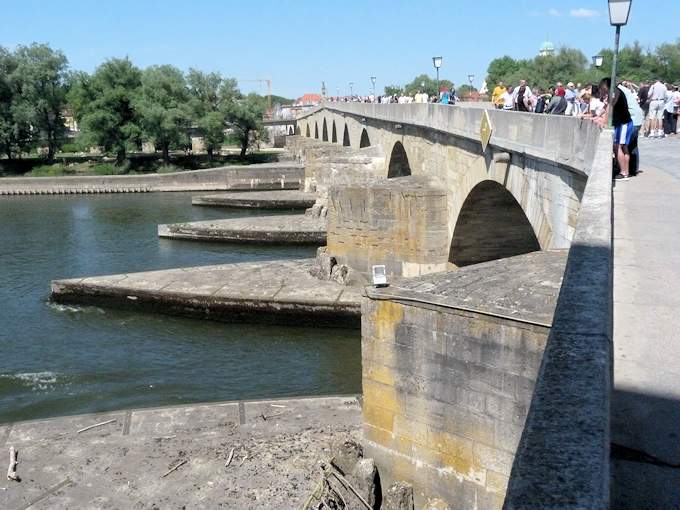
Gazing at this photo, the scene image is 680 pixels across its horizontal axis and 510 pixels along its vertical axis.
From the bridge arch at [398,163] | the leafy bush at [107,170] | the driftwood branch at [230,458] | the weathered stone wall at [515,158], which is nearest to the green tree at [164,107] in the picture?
the leafy bush at [107,170]

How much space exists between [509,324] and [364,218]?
10238 mm

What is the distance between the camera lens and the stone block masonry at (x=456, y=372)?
693cm

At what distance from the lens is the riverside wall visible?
41188mm

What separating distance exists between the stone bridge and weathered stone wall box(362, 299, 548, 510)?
0.02 metres

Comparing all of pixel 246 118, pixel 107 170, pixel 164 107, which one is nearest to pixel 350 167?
pixel 164 107

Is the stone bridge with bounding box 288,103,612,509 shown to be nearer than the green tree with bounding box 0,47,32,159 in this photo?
Yes

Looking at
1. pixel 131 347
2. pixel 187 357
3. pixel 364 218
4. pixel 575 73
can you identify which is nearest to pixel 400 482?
pixel 187 357

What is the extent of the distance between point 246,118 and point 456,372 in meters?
46.5

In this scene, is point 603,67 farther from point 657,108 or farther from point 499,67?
point 657,108

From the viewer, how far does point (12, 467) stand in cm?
866

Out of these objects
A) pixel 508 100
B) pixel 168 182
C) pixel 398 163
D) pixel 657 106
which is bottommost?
pixel 168 182

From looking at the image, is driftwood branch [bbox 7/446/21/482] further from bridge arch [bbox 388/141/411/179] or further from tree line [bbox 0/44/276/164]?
tree line [bbox 0/44/276/164]

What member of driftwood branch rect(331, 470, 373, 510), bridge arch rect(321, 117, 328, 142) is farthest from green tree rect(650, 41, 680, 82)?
driftwood branch rect(331, 470, 373, 510)

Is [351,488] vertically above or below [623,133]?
below
